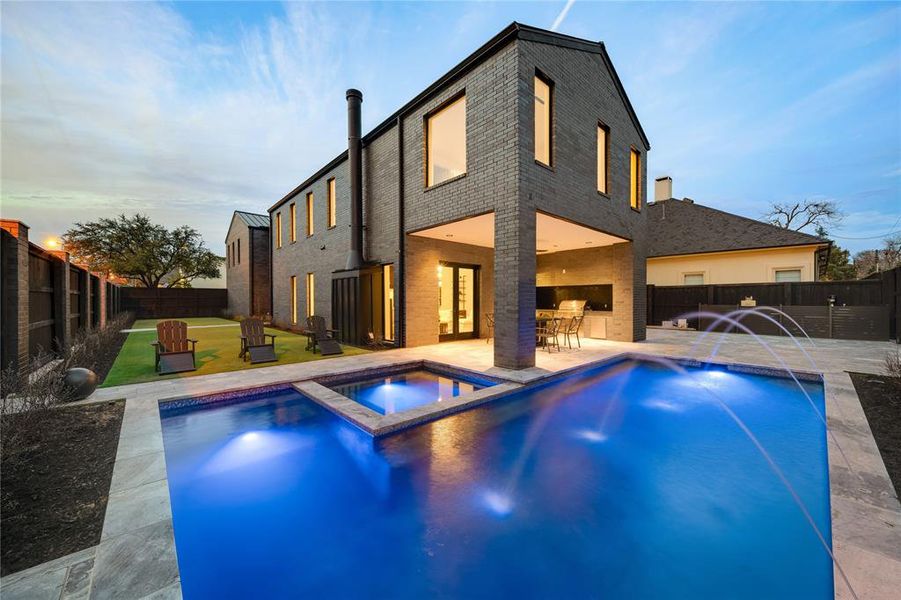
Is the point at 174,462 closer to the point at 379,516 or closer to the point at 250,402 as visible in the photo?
the point at 250,402

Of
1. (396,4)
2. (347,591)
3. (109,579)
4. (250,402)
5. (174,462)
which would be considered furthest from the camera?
(396,4)

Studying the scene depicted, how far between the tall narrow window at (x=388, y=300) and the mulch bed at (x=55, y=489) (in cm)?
644

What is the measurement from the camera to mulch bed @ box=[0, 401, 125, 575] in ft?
6.75

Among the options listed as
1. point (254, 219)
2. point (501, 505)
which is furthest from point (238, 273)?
point (501, 505)

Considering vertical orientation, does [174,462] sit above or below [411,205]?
below

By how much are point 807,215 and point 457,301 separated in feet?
105

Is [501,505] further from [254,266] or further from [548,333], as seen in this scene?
[254,266]

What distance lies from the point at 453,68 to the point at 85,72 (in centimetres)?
846

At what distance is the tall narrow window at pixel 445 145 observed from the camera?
847 centimetres

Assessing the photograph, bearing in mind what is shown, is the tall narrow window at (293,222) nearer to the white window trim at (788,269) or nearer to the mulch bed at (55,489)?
the mulch bed at (55,489)

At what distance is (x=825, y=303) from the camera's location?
11922 millimetres

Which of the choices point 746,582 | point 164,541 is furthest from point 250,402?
point 746,582

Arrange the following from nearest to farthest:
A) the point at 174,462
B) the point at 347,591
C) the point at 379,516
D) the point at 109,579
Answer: the point at 109,579, the point at 347,591, the point at 379,516, the point at 174,462

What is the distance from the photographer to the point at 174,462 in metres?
3.57
